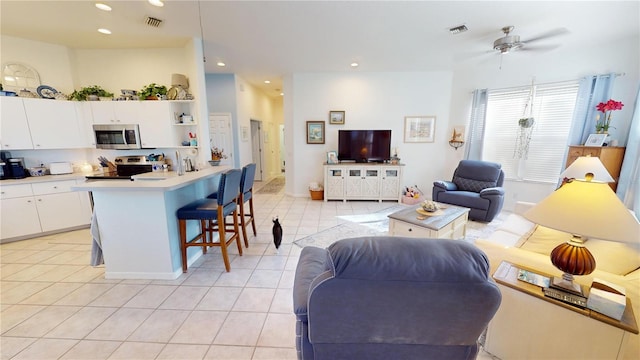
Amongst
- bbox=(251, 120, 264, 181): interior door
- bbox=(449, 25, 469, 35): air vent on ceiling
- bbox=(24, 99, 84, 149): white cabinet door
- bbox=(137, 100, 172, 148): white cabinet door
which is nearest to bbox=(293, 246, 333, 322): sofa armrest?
bbox=(449, 25, 469, 35): air vent on ceiling

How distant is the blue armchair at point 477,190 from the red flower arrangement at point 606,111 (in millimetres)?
1275

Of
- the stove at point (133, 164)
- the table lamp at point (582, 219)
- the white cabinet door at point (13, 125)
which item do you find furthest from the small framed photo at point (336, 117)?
the white cabinet door at point (13, 125)

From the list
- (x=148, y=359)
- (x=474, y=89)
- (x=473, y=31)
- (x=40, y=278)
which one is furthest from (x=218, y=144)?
(x=474, y=89)

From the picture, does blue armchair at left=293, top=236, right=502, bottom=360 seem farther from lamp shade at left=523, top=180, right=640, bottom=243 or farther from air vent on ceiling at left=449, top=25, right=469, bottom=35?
air vent on ceiling at left=449, top=25, right=469, bottom=35

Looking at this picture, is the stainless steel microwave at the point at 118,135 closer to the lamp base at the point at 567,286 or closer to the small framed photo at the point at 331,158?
the small framed photo at the point at 331,158

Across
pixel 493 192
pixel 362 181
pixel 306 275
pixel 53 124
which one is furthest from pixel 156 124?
pixel 493 192

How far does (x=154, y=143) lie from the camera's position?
3.69m

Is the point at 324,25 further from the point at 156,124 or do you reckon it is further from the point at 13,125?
the point at 13,125

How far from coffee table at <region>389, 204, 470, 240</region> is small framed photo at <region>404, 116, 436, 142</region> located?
2.51 meters

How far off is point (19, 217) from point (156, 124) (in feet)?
6.67

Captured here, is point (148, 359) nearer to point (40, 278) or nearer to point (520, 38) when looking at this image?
point (40, 278)

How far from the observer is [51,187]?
127 inches

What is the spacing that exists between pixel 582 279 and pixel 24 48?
648cm

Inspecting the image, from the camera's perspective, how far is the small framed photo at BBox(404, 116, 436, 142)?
16.6 feet
